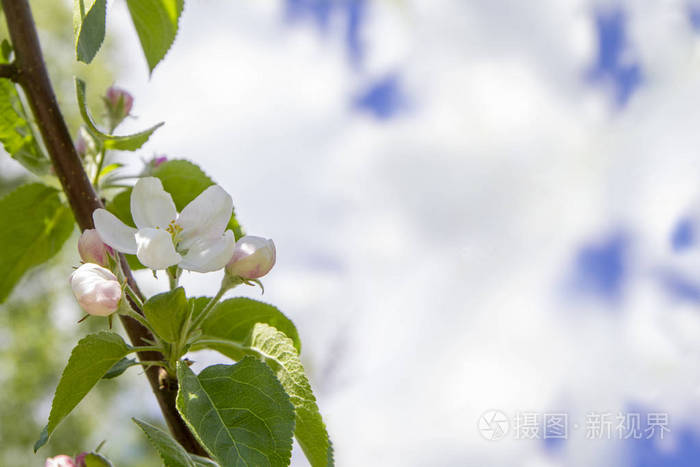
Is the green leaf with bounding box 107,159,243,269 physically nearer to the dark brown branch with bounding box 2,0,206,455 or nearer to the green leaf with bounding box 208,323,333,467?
the dark brown branch with bounding box 2,0,206,455

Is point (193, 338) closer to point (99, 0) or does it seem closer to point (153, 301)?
point (153, 301)

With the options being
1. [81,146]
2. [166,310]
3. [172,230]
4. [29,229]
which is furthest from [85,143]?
[166,310]

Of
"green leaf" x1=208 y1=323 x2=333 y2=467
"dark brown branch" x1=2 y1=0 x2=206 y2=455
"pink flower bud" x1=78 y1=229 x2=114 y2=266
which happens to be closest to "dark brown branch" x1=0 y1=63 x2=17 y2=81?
"dark brown branch" x1=2 y1=0 x2=206 y2=455

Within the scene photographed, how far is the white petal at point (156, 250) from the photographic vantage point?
547 millimetres

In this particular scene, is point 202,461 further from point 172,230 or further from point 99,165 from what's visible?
point 99,165

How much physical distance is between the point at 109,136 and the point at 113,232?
0.09m

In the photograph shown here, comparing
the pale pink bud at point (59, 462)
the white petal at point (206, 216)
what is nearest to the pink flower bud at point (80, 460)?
the pale pink bud at point (59, 462)

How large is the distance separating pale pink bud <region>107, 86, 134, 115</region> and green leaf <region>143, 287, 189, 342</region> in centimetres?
38

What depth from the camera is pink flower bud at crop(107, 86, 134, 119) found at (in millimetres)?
840

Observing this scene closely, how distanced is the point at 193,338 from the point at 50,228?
0.30 metres

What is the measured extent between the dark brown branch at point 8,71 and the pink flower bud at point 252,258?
279mm

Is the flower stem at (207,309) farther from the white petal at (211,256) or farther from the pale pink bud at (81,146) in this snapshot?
the pale pink bud at (81,146)

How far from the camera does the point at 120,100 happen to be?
0.84 m

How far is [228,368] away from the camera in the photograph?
21.7 inches
